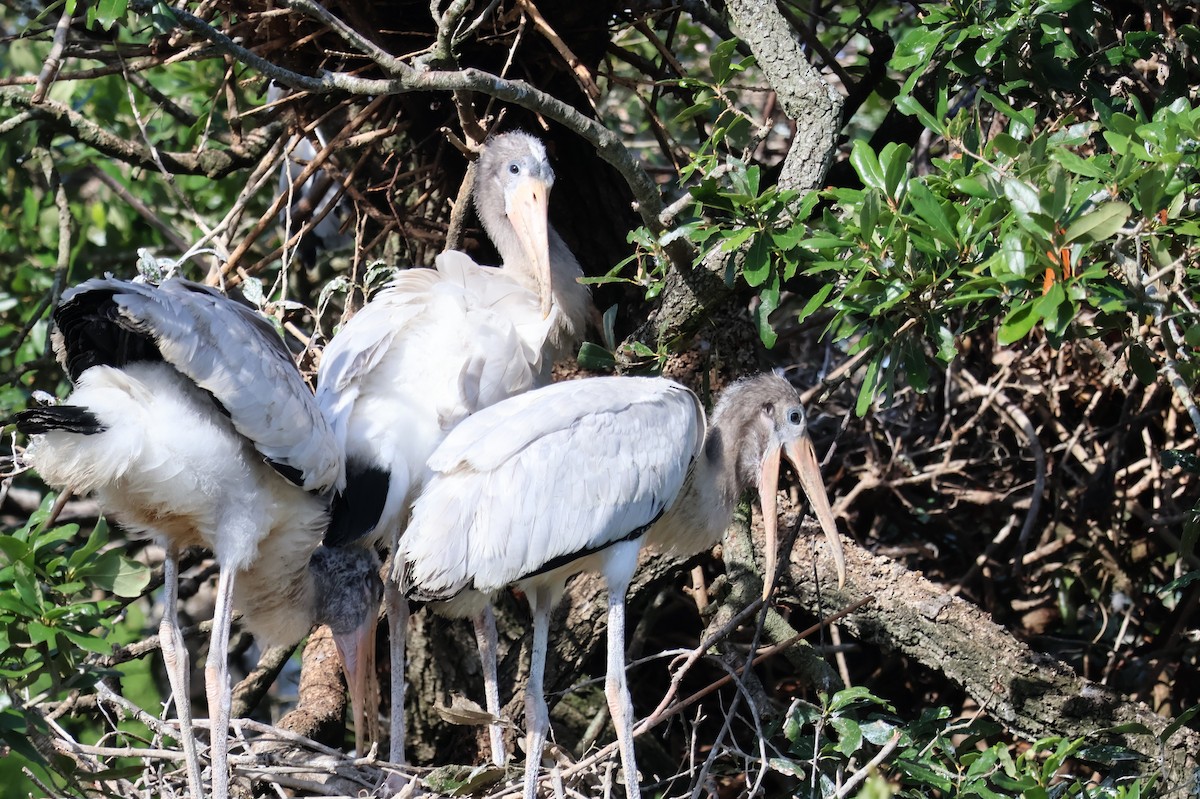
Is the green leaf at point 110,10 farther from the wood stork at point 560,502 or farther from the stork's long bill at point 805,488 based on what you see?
the stork's long bill at point 805,488

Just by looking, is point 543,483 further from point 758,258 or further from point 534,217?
point 534,217

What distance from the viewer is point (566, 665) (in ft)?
15.7

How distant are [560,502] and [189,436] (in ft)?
3.45

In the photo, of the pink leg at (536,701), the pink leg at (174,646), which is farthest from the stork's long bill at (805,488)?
the pink leg at (174,646)

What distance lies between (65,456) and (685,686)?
268 centimetres

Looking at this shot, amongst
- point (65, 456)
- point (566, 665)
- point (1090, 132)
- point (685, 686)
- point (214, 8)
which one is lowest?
point (685, 686)

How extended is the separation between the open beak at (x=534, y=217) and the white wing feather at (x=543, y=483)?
80 cm

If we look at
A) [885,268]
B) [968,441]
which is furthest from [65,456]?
[968,441]

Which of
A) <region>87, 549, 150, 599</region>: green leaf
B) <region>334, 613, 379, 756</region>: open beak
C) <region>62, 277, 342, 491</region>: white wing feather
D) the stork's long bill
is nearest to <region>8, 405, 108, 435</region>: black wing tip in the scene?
<region>62, 277, 342, 491</region>: white wing feather

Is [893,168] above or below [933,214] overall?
above

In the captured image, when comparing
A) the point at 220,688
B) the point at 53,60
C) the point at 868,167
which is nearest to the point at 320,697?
the point at 220,688

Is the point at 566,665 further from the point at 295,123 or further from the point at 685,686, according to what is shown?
the point at 295,123

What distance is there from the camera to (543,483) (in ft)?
13.0

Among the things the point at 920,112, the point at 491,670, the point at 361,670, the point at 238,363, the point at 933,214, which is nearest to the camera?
the point at 933,214
